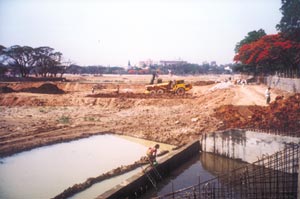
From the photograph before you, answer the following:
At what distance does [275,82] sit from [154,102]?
14.6 meters

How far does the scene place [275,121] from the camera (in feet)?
58.9

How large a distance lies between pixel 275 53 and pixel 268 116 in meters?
21.7

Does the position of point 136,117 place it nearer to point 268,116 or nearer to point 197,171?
point 197,171

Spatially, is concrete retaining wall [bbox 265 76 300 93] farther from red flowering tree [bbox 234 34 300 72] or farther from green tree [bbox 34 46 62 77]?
green tree [bbox 34 46 62 77]

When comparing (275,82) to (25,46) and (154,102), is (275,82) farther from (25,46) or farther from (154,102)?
(25,46)

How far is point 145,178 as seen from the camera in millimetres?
11984

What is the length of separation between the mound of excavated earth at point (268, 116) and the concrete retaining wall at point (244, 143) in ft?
8.99

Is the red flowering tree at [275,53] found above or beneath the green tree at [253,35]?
beneath

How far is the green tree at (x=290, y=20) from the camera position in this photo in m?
37.8

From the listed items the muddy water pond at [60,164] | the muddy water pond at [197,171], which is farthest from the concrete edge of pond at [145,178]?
the muddy water pond at [60,164]

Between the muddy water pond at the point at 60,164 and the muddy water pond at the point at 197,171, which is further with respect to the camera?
the muddy water pond at the point at 197,171

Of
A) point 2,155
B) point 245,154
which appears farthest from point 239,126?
point 2,155

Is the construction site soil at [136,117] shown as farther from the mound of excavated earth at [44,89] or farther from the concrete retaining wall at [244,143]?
→ the mound of excavated earth at [44,89]

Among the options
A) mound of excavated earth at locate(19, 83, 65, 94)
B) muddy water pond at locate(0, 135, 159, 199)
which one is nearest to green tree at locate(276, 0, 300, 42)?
muddy water pond at locate(0, 135, 159, 199)
